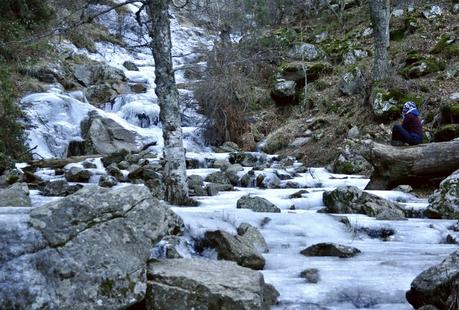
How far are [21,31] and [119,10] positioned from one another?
15406 mm

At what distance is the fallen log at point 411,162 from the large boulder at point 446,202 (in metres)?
1.29

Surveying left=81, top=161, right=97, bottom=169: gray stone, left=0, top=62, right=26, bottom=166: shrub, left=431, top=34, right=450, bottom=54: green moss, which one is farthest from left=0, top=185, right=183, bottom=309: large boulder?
left=431, top=34, right=450, bottom=54: green moss

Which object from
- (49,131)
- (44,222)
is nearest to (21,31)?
(49,131)

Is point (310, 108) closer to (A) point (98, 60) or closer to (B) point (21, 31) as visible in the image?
(B) point (21, 31)

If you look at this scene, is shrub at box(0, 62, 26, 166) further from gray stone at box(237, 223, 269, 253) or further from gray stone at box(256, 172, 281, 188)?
gray stone at box(237, 223, 269, 253)

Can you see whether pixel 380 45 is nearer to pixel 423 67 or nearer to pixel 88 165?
pixel 423 67

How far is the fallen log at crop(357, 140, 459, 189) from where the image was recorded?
26.7 feet

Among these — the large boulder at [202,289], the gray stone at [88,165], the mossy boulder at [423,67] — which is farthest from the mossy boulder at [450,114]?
the large boulder at [202,289]

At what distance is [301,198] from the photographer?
8.09 m

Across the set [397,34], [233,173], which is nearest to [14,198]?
[233,173]

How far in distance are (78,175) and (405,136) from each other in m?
6.93

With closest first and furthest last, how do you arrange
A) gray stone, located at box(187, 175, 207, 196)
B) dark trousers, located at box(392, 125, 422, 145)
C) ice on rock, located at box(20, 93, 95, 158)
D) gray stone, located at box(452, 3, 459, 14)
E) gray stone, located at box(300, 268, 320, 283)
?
1. gray stone, located at box(300, 268, 320, 283)
2. gray stone, located at box(187, 175, 207, 196)
3. dark trousers, located at box(392, 125, 422, 145)
4. ice on rock, located at box(20, 93, 95, 158)
5. gray stone, located at box(452, 3, 459, 14)

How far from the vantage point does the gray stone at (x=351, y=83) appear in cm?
1541

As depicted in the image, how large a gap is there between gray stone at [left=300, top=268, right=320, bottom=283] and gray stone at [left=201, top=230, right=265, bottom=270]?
46 cm
